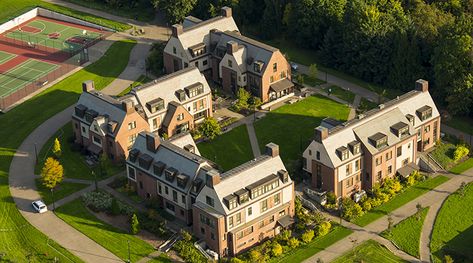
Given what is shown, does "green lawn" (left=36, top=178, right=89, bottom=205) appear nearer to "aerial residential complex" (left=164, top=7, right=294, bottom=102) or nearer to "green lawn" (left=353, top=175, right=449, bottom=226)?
"aerial residential complex" (left=164, top=7, right=294, bottom=102)

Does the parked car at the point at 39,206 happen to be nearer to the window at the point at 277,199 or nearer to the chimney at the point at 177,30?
the window at the point at 277,199

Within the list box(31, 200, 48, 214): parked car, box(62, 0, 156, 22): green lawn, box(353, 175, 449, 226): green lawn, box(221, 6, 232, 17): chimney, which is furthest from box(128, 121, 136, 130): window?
box(62, 0, 156, 22): green lawn

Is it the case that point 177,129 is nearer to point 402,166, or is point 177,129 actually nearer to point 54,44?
point 402,166

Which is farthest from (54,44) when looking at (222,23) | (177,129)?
(177,129)

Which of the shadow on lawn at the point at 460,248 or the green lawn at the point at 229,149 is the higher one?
the green lawn at the point at 229,149

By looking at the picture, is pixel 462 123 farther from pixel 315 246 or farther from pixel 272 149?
pixel 315 246

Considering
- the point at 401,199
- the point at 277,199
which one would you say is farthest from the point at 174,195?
the point at 401,199

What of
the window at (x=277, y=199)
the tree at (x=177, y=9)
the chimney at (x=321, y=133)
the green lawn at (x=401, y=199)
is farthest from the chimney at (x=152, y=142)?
the tree at (x=177, y=9)
